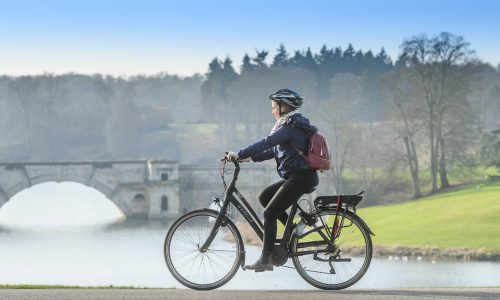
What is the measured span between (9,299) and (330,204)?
3.39 m

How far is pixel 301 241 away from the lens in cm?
937

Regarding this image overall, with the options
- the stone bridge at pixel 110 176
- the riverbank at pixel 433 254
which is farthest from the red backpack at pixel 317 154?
the stone bridge at pixel 110 176

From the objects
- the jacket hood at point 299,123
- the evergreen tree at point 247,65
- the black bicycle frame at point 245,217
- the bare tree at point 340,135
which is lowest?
the black bicycle frame at point 245,217

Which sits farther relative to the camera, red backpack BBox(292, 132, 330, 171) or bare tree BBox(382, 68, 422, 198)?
bare tree BBox(382, 68, 422, 198)

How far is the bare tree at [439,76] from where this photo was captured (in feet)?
188

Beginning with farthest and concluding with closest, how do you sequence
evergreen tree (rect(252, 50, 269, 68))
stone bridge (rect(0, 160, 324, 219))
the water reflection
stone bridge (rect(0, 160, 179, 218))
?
evergreen tree (rect(252, 50, 269, 68)) < stone bridge (rect(0, 160, 179, 218)) < stone bridge (rect(0, 160, 324, 219)) < the water reflection

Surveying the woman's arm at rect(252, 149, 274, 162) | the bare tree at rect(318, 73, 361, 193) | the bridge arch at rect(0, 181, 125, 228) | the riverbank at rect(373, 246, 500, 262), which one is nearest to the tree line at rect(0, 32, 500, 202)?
the bare tree at rect(318, 73, 361, 193)

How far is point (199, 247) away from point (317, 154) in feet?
5.40

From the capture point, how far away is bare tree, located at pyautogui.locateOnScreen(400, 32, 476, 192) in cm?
5725

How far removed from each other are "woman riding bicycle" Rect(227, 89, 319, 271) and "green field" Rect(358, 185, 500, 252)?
2604cm

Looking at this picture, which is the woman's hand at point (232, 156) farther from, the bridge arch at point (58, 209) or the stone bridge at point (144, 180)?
the stone bridge at point (144, 180)

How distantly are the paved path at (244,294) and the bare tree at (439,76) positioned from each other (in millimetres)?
48448

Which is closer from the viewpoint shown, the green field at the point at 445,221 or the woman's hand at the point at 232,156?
the woman's hand at the point at 232,156

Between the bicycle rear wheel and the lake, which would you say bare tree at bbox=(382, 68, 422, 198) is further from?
the bicycle rear wheel
